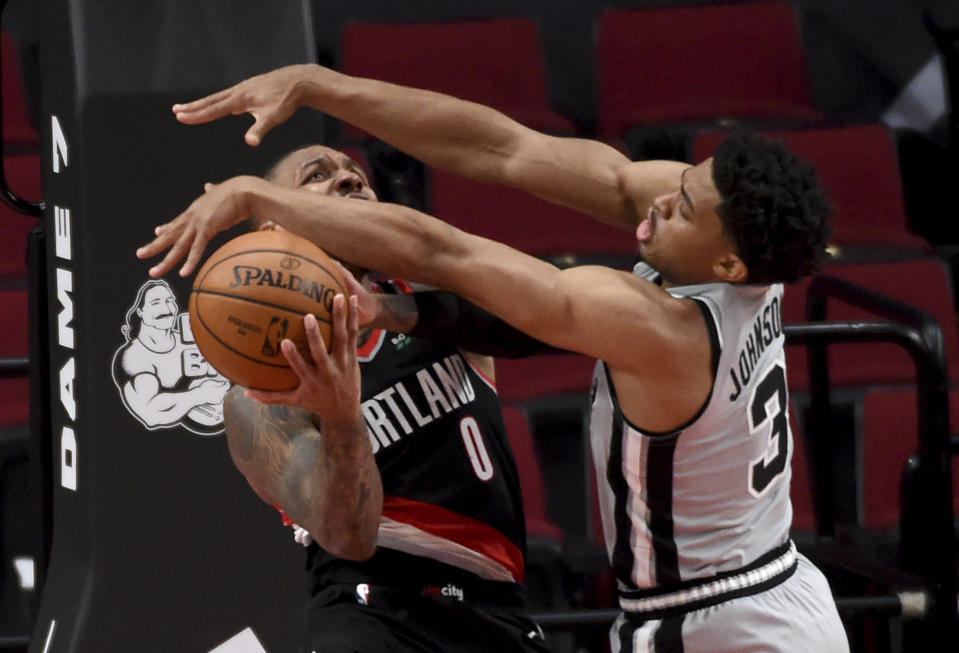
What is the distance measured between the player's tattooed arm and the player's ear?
2.68ft

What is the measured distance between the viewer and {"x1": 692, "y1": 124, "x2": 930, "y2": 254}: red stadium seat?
19.0ft

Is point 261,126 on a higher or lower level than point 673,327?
higher

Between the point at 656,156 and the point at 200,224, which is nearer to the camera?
Answer: the point at 200,224

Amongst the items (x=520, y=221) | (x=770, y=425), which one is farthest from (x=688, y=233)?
(x=520, y=221)

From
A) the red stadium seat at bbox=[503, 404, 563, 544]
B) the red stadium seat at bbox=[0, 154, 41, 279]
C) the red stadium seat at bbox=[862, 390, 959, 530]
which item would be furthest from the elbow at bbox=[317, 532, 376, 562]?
the red stadium seat at bbox=[0, 154, 41, 279]

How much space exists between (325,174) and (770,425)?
44.3 inches

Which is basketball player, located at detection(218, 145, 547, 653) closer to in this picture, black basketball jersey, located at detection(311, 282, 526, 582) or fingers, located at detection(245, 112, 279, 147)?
black basketball jersey, located at detection(311, 282, 526, 582)

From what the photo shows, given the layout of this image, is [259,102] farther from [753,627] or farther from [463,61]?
[463,61]

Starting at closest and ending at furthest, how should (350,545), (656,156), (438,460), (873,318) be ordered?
(350,545) < (438,460) < (873,318) < (656,156)

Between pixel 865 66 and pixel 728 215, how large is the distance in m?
4.26

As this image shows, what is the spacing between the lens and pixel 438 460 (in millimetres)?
3066

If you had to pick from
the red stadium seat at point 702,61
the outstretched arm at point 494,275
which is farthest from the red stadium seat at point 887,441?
the outstretched arm at point 494,275

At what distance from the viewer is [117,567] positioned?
3418mm

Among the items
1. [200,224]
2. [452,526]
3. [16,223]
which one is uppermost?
[200,224]
